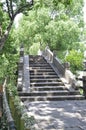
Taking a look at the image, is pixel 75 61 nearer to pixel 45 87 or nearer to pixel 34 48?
pixel 45 87

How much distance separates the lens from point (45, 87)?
14.5 m

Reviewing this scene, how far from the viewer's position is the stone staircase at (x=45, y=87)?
520 inches

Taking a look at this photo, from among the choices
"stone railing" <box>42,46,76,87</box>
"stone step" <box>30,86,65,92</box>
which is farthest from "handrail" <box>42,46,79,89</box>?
"stone step" <box>30,86,65,92</box>

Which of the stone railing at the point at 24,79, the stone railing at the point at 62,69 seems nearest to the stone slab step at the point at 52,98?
the stone railing at the point at 24,79

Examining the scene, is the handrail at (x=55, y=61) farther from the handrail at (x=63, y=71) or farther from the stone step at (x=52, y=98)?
the stone step at (x=52, y=98)

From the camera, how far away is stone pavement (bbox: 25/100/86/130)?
844 cm

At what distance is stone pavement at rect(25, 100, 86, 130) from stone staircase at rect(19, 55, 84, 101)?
61cm

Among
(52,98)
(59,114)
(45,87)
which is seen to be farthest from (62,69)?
(59,114)

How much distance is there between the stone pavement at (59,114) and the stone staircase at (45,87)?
0.61 m

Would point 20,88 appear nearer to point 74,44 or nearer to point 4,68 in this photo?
point 4,68

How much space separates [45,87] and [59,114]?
4533 millimetres

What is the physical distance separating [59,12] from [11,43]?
10.7 metres

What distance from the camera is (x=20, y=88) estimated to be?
13680mm

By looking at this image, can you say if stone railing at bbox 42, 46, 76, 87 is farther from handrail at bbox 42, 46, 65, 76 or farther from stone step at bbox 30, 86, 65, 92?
stone step at bbox 30, 86, 65, 92
